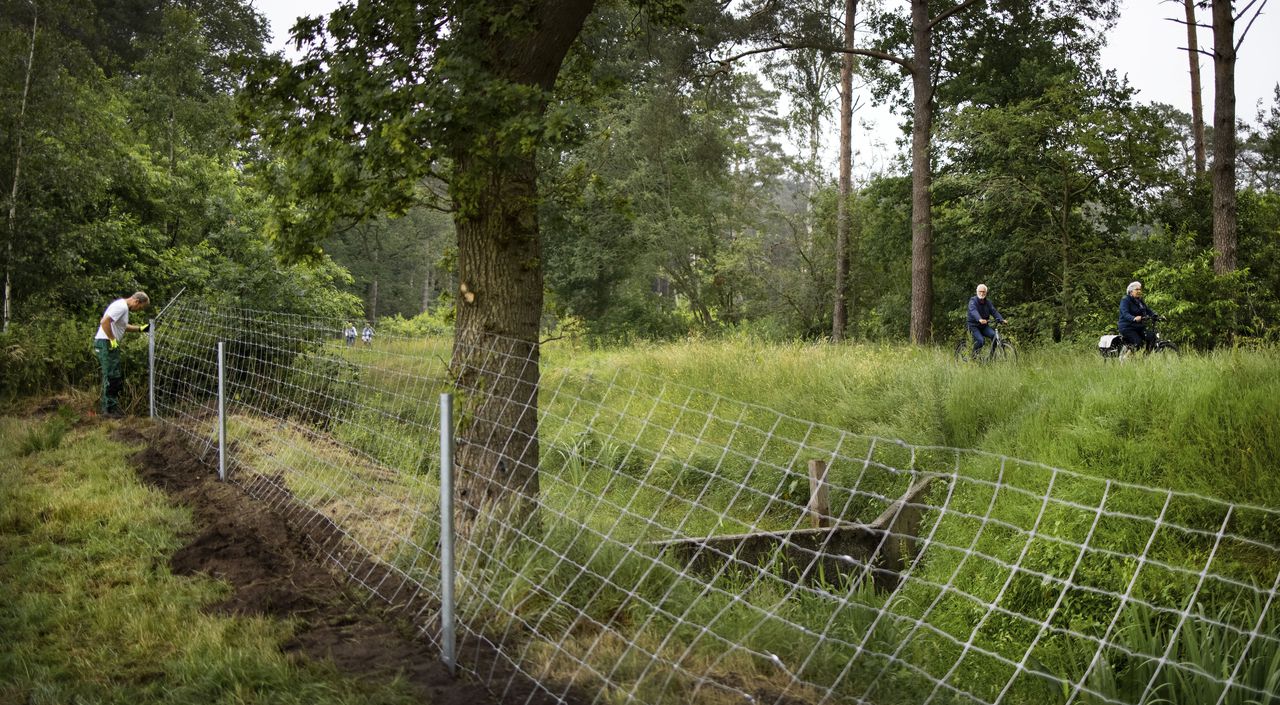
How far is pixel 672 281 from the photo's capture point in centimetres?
3116

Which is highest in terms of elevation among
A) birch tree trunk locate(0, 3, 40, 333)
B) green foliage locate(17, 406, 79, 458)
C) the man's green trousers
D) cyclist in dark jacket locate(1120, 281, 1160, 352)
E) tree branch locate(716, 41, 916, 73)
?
tree branch locate(716, 41, 916, 73)

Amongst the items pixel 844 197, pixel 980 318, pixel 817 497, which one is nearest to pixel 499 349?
pixel 817 497

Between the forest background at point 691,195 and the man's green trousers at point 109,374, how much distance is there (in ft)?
7.07

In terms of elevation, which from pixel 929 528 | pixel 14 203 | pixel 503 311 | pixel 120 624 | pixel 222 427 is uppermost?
pixel 14 203

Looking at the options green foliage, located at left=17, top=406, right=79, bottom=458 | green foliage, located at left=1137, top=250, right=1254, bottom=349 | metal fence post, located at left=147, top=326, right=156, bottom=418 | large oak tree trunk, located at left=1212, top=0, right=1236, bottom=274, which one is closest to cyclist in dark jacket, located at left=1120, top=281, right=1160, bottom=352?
green foliage, located at left=1137, top=250, right=1254, bottom=349

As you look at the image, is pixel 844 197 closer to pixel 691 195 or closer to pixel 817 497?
pixel 691 195

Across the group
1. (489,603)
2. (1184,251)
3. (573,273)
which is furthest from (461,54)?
(573,273)

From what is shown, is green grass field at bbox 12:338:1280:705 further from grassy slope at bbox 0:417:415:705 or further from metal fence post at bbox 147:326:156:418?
metal fence post at bbox 147:326:156:418

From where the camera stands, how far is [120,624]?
4.29m

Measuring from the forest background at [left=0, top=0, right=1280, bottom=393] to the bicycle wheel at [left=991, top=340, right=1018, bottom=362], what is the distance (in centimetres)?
248

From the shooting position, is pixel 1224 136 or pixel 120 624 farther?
pixel 1224 136

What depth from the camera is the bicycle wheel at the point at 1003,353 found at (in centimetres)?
1114

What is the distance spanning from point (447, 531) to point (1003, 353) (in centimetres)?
1005

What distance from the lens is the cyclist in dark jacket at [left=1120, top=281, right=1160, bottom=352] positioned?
1170 cm
